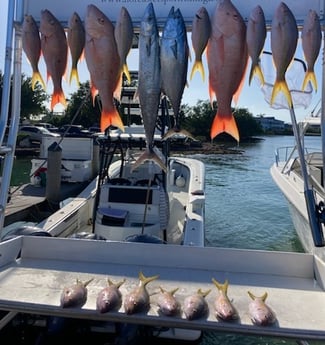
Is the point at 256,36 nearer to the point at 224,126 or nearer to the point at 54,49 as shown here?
the point at 224,126

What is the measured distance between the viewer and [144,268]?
2.50 m

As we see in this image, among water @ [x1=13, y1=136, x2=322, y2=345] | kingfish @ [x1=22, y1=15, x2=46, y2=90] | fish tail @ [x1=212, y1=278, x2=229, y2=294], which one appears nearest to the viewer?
fish tail @ [x1=212, y1=278, x2=229, y2=294]

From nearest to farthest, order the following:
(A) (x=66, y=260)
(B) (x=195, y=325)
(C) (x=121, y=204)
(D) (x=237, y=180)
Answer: (B) (x=195, y=325), (A) (x=66, y=260), (C) (x=121, y=204), (D) (x=237, y=180)

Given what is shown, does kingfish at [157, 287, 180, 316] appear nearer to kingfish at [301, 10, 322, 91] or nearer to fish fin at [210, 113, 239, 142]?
fish fin at [210, 113, 239, 142]

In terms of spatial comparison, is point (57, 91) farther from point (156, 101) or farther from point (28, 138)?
point (28, 138)

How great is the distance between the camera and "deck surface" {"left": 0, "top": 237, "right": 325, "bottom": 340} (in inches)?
74.2

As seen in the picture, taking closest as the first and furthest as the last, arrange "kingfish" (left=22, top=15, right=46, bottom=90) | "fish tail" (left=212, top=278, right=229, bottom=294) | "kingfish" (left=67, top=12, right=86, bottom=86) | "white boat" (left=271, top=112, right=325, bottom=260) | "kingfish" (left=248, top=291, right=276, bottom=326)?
1. "kingfish" (left=248, top=291, right=276, bottom=326)
2. "fish tail" (left=212, top=278, right=229, bottom=294)
3. "kingfish" (left=67, top=12, right=86, bottom=86)
4. "kingfish" (left=22, top=15, right=46, bottom=90)
5. "white boat" (left=271, top=112, right=325, bottom=260)

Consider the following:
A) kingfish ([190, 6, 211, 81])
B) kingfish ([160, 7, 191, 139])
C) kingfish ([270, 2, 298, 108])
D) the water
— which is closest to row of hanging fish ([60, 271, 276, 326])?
kingfish ([160, 7, 191, 139])

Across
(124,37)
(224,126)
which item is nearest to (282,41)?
(224,126)

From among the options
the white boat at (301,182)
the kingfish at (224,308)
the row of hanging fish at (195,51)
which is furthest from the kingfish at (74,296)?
the white boat at (301,182)

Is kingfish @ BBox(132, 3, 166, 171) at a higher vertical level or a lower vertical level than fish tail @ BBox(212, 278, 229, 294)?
higher

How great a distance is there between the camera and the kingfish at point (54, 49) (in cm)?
238

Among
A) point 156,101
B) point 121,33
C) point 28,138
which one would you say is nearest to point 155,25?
point 121,33

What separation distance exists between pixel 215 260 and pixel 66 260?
0.99m
